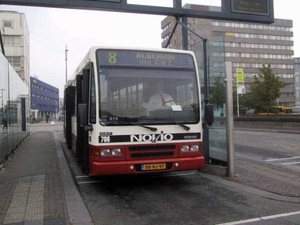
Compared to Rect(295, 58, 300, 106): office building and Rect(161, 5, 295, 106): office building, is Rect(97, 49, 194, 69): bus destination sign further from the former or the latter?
Rect(295, 58, 300, 106): office building

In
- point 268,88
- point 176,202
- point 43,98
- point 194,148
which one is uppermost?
point 43,98

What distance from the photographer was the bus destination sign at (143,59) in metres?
7.20

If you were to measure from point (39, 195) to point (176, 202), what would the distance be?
9.22 feet

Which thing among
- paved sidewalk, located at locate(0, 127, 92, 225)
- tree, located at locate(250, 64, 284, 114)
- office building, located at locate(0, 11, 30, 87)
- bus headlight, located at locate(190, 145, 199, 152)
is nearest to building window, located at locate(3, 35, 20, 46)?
office building, located at locate(0, 11, 30, 87)

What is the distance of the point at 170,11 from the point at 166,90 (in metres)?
3.74

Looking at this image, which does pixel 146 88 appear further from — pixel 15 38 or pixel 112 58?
pixel 15 38

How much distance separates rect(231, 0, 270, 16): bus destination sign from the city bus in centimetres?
424

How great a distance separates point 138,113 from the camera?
7.08 meters

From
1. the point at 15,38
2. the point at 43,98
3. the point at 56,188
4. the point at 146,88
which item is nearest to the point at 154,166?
the point at 146,88

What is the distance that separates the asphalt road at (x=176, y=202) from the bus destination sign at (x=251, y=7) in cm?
544

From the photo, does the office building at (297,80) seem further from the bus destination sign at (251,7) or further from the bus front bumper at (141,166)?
the bus front bumper at (141,166)

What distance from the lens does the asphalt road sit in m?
5.59

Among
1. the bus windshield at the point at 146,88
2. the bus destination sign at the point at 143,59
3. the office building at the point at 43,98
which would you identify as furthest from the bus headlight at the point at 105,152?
the office building at the point at 43,98

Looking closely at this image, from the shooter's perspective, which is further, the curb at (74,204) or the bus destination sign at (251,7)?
the bus destination sign at (251,7)
